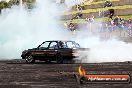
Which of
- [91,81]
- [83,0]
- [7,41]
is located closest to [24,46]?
[7,41]

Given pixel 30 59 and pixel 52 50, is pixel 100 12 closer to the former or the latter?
pixel 30 59

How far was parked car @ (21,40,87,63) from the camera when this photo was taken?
3057 centimetres

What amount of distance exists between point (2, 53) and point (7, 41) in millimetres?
→ 1395

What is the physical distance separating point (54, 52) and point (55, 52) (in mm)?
112

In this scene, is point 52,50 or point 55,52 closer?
point 55,52

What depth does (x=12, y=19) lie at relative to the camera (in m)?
48.0

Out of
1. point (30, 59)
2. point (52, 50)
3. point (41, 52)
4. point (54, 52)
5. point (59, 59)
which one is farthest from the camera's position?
point (30, 59)

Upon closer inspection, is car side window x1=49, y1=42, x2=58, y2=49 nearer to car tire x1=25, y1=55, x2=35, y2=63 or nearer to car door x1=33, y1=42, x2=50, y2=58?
car door x1=33, y1=42, x2=50, y2=58

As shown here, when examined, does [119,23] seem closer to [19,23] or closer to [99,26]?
[99,26]

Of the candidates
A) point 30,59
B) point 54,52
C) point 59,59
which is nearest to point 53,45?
point 54,52

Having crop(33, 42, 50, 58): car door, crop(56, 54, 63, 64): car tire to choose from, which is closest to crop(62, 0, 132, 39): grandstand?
crop(33, 42, 50, 58): car door

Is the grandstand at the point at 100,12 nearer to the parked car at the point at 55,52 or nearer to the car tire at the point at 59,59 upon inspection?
the parked car at the point at 55,52

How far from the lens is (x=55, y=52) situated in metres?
31.0

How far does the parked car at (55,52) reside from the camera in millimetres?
30573
